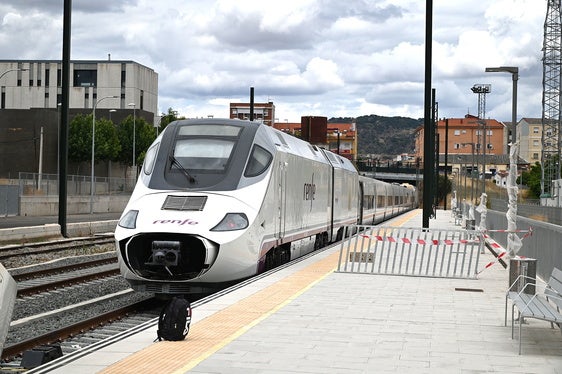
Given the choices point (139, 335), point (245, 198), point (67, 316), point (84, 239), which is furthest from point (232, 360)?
point (84, 239)

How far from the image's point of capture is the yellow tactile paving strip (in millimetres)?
7791

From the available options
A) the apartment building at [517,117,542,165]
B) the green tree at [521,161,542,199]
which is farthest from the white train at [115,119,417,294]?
Result: the apartment building at [517,117,542,165]

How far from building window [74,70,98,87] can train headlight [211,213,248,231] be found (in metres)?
107

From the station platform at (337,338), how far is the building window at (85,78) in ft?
355

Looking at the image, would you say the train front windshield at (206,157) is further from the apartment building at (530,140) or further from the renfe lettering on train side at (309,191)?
the apartment building at (530,140)

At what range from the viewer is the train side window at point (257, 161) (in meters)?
15.8

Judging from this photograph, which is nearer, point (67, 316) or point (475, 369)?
point (475, 369)

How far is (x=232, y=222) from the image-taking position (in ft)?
47.1

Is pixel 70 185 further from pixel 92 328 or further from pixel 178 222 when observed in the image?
pixel 92 328

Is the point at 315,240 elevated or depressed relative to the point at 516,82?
depressed

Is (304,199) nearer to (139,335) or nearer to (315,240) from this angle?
(315,240)

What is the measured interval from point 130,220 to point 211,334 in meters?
5.08

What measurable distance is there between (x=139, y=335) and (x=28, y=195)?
42005 mm

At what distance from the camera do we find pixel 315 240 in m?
24.2
